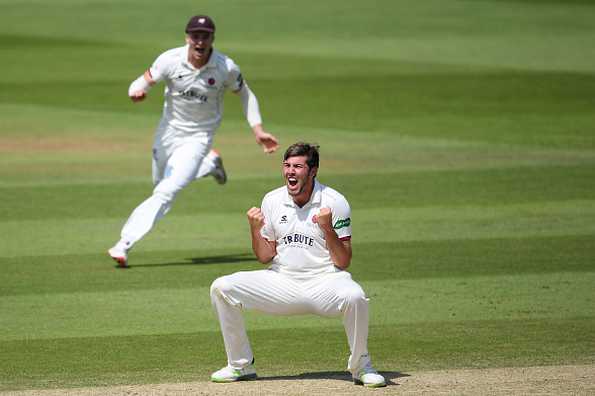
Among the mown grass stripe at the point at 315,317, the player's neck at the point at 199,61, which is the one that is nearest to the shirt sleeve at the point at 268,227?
the mown grass stripe at the point at 315,317

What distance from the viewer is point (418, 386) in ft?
26.3

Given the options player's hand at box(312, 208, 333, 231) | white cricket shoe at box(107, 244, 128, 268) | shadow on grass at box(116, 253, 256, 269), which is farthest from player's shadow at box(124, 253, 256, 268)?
player's hand at box(312, 208, 333, 231)

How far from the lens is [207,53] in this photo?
12336 millimetres

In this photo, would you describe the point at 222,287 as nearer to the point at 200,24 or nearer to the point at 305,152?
the point at 305,152

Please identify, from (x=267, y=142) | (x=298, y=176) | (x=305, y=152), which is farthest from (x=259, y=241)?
(x=267, y=142)

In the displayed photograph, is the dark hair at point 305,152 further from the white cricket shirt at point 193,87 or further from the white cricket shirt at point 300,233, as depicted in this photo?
the white cricket shirt at point 193,87

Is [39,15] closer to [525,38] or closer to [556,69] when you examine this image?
[525,38]

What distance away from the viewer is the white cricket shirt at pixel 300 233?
26.7 ft

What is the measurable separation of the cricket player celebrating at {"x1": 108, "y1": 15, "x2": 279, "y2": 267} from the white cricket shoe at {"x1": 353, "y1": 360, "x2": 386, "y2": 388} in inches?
173

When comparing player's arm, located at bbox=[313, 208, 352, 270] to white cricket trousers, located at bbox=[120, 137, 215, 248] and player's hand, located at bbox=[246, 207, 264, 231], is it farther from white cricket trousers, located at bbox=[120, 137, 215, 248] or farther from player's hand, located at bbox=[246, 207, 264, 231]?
white cricket trousers, located at bbox=[120, 137, 215, 248]

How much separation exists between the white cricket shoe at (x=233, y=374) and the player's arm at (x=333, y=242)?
2.89 feet

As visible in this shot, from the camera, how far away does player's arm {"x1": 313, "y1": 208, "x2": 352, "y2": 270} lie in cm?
790

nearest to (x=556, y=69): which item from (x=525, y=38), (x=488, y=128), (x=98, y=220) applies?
(x=525, y=38)

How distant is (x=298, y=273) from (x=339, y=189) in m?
7.69
